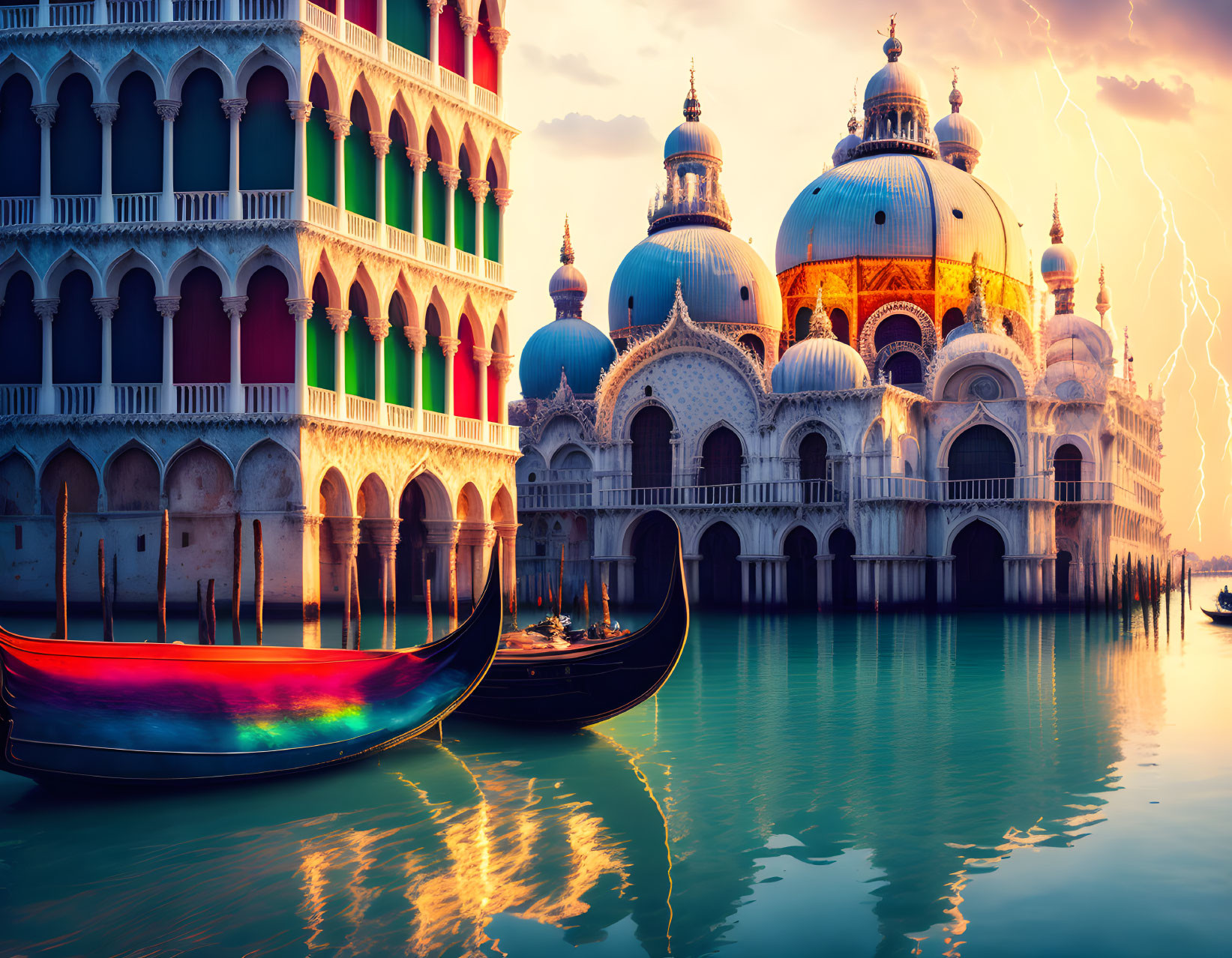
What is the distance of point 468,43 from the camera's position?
26.8m

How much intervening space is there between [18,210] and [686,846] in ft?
65.7

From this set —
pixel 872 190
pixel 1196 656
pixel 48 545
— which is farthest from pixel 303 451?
pixel 872 190

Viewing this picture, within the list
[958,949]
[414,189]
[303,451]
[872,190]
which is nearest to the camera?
[958,949]

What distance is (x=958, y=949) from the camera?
6.86m

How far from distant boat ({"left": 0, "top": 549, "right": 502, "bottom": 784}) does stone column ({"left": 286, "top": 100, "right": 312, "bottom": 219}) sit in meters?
12.4

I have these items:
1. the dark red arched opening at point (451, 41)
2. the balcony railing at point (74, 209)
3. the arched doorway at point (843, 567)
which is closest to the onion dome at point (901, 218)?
the arched doorway at point (843, 567)

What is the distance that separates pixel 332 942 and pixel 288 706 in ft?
14.2

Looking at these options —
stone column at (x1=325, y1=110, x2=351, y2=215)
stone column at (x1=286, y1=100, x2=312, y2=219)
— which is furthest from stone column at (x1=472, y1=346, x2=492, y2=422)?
stone column at (x1=286, y1=100, x2=312, y2=219)

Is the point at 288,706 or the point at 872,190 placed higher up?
the point at 872,190

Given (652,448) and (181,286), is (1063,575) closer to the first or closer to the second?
(652,448)

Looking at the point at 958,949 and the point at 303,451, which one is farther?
the point at 303,451

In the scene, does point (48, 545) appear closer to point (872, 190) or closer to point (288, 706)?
point (288, 706)

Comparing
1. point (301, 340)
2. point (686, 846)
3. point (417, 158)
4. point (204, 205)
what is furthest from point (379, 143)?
point (686, 846)

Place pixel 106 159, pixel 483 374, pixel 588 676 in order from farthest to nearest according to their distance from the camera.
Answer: pixel 483 374
pixel 106 159
pixel 588 676
